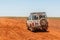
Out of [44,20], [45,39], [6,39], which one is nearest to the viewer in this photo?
[6,39]

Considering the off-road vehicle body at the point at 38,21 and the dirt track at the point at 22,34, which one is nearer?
the dirt track at the point at 22,34

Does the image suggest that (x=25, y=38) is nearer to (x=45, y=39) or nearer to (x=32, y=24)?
(x=45, y=39)

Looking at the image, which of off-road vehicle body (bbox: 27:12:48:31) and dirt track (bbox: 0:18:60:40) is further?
off-road vehicle body (bbox: 27:12:48:31)

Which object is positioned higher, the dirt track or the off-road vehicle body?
the off-road vehicle body

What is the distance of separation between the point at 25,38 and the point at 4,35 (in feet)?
6.00

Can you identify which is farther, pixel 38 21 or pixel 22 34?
pixel 38 21

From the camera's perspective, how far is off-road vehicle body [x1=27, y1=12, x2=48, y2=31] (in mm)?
22500

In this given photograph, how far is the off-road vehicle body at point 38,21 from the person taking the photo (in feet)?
73.8

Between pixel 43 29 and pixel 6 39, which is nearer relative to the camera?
pixel 6 39

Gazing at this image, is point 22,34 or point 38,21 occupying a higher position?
point 38,21

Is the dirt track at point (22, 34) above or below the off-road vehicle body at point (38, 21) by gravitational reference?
below

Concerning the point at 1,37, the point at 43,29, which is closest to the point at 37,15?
the point at 43,29

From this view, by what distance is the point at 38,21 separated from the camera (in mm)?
22484

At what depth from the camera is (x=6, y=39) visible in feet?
53.0
